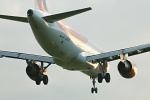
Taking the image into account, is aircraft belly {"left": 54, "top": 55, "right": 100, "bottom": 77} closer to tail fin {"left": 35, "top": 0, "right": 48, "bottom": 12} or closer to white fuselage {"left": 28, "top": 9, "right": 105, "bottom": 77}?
white fuselage {"left": 28, "top": 9, "right": 105, "bottom": 77}

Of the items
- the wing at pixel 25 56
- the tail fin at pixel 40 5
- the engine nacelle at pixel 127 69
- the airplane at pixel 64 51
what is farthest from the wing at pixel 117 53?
the tail fin at pixel 40 5

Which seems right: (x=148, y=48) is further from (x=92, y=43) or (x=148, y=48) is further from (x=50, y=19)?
(x=50, y=19)

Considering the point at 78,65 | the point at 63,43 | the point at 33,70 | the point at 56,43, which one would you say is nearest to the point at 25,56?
the point at 33,70

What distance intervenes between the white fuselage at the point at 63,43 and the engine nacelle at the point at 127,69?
2.74 m

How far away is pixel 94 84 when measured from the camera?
52.9 meters

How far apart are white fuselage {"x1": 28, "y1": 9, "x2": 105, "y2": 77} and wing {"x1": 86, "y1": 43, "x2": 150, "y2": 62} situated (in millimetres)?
789

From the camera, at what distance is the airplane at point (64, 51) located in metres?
40.3

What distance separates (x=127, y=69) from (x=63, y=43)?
7.55 m

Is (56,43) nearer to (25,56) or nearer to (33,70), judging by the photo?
(25,56)

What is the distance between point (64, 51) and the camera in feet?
141

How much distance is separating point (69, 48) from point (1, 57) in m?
7.26

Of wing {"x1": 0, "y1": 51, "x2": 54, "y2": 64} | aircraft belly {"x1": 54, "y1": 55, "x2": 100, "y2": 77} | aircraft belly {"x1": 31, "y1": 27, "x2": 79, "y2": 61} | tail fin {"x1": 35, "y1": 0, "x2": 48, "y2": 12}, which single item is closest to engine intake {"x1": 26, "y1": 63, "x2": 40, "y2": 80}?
wing {"x1": 0, "y1": 51, "x2": 54, "y2": 64}

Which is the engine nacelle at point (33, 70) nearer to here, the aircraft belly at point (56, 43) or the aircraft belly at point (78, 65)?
the aircraft belly at point (78, 65)

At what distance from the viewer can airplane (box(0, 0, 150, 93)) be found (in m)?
40.3
